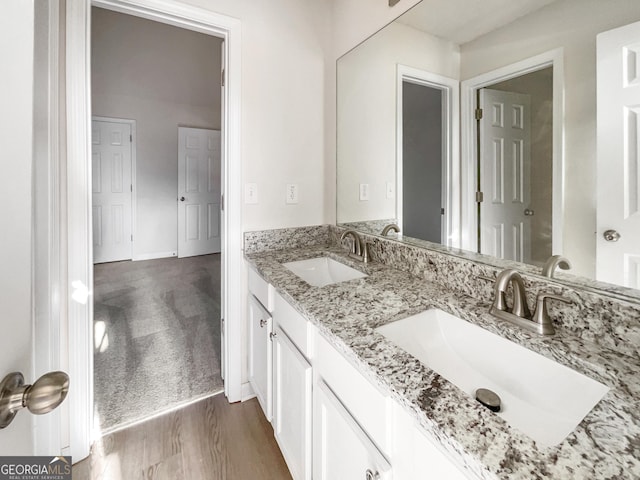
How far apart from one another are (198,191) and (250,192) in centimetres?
388

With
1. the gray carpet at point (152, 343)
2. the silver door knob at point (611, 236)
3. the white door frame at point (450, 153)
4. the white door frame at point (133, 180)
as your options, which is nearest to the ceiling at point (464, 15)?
the white door frame at point (450, 153)

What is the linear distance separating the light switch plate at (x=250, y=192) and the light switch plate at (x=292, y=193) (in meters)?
0.21

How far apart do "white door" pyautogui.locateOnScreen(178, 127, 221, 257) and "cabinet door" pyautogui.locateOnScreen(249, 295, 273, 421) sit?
394cm

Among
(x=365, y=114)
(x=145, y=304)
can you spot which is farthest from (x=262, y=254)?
(x=145, y=304)

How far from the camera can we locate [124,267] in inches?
173

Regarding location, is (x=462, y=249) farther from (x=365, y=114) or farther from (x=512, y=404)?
(x=365, y=114)

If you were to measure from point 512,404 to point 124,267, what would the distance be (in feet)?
16.4

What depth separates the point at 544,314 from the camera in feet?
2.59

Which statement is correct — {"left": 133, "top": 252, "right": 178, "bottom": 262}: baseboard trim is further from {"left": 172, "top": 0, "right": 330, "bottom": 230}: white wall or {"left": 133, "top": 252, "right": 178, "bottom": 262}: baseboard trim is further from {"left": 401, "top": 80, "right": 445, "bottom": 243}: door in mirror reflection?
{"left": 401, "top": 80, "right": 445, "bottom": 243}: door in mirror reflection

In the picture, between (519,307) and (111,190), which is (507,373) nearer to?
(519,307)

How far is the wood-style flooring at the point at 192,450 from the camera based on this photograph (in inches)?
50.3

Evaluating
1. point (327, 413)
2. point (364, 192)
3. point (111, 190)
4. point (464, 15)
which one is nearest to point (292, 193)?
point (364, 192)

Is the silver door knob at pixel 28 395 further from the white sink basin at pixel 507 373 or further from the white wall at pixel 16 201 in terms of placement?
the white sink basin at pixel 507 373

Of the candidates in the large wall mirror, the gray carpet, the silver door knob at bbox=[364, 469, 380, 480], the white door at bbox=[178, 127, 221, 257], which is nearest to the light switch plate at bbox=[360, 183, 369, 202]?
the large wall mirror
